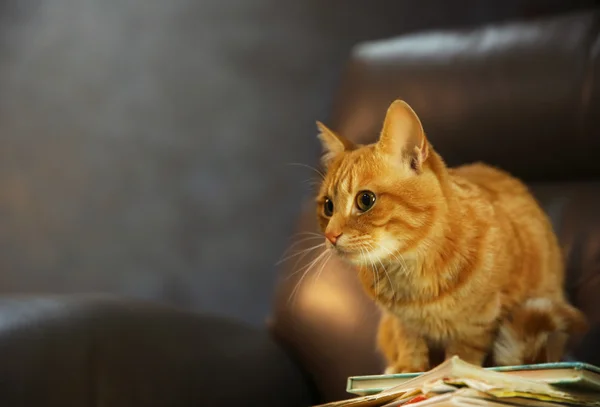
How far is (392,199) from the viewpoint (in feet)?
2.76

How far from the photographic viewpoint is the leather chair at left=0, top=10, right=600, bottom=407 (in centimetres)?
103

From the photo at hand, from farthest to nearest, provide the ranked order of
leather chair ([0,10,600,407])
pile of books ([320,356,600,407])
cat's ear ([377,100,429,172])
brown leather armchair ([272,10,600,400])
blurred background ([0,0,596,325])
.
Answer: blurred background ([0,0,596,325]) → brown leather armchair ([272,10,600,400]) → leather chair ([0,10,600,407]) → cat's ear ([377,100,429,172]) → pile of books ([320,356,600,407])

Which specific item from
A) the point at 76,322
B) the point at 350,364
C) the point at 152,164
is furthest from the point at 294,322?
the point at 152,164

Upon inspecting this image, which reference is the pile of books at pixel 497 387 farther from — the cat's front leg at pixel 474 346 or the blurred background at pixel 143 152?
the blurred background at pixel 143 152

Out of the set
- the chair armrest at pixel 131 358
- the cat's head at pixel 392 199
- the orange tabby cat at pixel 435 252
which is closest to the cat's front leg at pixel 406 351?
the orange tabby cat at pixel 435 252

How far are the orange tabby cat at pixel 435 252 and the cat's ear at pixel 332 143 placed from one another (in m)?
0.04

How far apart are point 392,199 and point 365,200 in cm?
3

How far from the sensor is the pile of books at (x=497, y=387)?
0.64 meters

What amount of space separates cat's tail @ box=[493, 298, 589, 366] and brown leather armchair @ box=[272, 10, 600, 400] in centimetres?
23

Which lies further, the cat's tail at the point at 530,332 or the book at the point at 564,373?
the cat's tail at the point at 530,332

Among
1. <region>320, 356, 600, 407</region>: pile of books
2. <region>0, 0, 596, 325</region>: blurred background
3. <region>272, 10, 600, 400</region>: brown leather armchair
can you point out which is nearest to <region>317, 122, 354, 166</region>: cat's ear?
<region>272, 10, 600, 400</region>: brown leather armchair

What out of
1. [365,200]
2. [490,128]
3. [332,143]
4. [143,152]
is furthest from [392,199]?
[143,152]

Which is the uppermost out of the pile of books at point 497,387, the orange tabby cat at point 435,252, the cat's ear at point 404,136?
the cat's ear at point 404,136

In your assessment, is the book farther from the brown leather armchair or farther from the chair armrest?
the chair armrest
